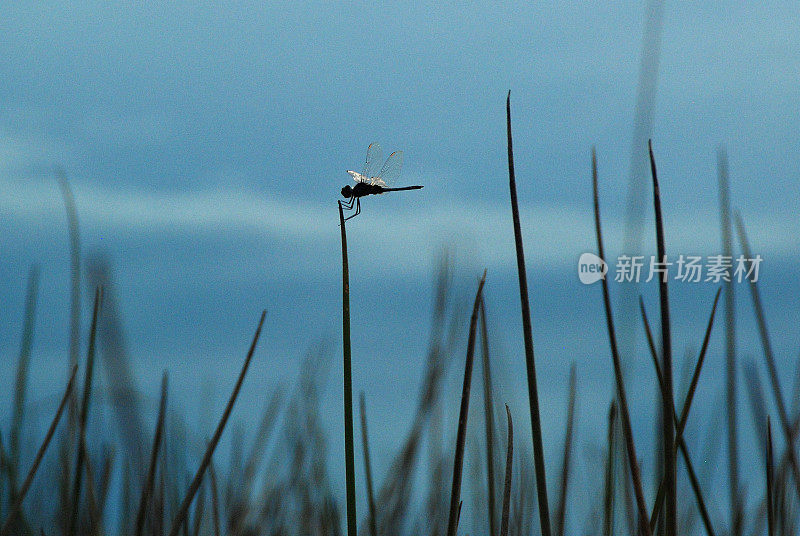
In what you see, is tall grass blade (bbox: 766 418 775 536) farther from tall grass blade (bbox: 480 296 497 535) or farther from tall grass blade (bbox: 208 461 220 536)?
tall grass blade (bbox: 208 461 220 536)

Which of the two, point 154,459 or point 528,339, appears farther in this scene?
point 154,459

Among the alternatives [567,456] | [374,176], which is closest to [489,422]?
[567,456]

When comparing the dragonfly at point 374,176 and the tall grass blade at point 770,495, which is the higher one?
the dragonfly at point 374,176

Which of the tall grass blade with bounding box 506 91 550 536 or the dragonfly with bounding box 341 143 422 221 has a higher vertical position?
the dragonfly with bounding box 341 143 422 221

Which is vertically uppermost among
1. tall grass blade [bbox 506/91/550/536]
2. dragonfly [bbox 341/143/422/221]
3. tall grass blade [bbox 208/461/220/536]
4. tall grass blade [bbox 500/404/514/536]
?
dragonfly [bbox 341/143/422/221]

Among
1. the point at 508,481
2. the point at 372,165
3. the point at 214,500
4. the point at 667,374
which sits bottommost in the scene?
the point at 214,500

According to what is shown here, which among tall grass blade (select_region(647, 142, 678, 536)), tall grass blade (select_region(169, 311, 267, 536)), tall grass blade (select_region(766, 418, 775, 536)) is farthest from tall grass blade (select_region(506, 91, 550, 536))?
tall grass blade (select_region(766, 418, 775, 536))

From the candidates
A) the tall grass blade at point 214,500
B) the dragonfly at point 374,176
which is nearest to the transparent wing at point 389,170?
the dragonfly at point 374,176

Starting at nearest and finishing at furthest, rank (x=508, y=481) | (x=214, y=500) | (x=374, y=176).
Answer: (x=508, y=481) → (x=214, y=500) → (x=374, y=176)

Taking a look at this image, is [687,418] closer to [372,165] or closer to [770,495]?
[770,495]

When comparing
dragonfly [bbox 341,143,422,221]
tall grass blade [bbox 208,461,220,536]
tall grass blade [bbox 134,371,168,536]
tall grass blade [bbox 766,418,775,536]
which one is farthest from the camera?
dragonfly [bbox 341,143,422,221]

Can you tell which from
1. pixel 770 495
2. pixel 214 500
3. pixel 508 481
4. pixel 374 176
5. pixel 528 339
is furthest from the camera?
pixel 374 176

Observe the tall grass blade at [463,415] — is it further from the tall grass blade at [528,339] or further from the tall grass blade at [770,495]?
the tall grass blade at [770,495]

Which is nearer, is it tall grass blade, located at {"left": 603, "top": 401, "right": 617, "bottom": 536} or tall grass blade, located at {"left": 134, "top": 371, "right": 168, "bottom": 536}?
tall grass blade, located at {"left": 134, "top": 371, "right": 168, "bottom": 536}
